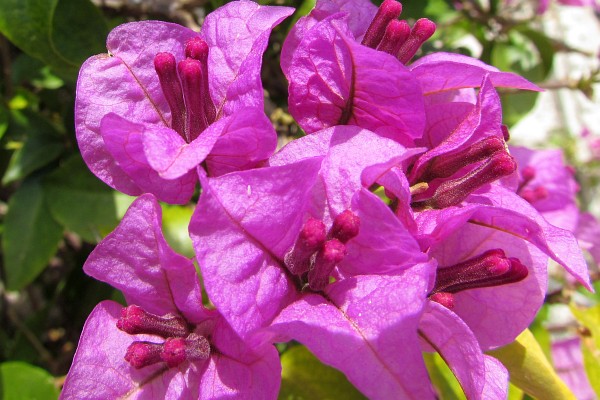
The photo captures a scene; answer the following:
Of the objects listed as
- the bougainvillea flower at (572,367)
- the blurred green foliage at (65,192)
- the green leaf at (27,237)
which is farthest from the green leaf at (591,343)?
the green leaf at (27,237)

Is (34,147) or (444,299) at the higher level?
(444,299)

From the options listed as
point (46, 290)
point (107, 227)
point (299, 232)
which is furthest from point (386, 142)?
point (46, 290)

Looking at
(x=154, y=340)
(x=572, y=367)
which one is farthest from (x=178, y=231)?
(x=572, y=367)

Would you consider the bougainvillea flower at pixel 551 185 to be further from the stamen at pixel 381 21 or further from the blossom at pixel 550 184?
the stamen at pixel 381 21

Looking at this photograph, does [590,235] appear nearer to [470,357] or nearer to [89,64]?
[470,357]

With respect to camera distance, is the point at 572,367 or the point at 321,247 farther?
the point at 572,367

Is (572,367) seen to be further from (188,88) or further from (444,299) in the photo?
(188,88)

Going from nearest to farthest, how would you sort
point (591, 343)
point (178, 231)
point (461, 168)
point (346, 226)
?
point (346, 226), point (461, 168), point (178, 231), point (591, 343)

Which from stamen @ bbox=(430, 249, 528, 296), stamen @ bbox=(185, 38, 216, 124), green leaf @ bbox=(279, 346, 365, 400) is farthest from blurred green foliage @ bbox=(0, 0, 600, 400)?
stamen @ bbox=(185, 38, 216, 124)
